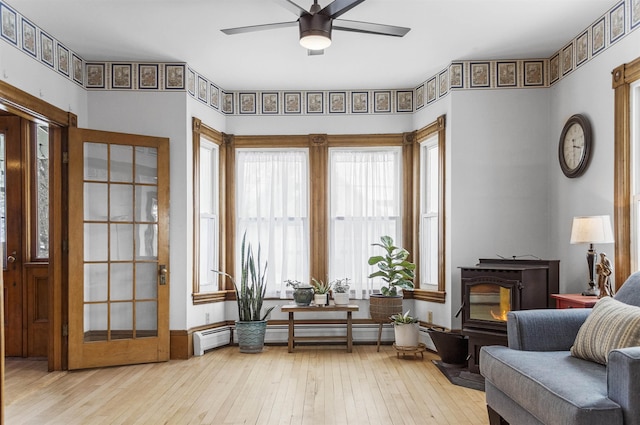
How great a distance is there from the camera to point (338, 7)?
336 centimetres

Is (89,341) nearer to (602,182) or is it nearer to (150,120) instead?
(150,120)

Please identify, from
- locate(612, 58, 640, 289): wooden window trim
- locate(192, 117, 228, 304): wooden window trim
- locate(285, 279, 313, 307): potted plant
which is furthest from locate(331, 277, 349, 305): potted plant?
locate(612, 58, 640, 289): wooden window trim

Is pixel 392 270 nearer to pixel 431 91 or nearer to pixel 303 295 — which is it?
pixel 303 295

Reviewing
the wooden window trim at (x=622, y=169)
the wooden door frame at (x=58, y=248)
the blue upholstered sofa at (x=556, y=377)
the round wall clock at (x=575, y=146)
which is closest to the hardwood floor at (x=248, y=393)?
the wooden door frame at (x=58, y=248)

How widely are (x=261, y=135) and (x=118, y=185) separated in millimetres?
1783

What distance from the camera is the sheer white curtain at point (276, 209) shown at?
6234 mm

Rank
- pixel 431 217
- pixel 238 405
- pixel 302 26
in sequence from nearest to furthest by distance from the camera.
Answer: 1. pixel 302 26
2. pixel 238 405
3. pixel 431 217

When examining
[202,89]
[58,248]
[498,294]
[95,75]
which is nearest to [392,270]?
[498,294]

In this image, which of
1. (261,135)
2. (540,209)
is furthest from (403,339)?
(261,135)

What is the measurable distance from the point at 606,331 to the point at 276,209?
407cm

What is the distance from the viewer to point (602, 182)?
13.9 feet

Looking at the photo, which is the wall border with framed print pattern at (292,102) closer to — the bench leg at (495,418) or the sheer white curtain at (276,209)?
the sheer white curtain at (276,209)

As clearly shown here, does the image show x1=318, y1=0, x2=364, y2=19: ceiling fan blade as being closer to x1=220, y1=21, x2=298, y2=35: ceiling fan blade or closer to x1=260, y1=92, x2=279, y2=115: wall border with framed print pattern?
x1=220, y1=21, x2=298, y2=35: ceiling fan blade

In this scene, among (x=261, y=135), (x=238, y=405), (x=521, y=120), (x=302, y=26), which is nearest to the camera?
(x=302, y=26)
